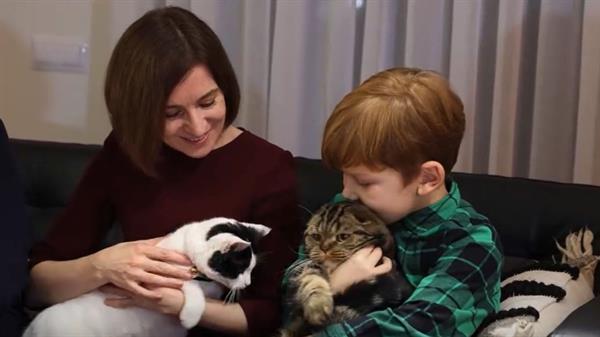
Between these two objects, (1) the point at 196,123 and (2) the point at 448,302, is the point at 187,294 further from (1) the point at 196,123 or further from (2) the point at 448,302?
(2) the point at 448,302

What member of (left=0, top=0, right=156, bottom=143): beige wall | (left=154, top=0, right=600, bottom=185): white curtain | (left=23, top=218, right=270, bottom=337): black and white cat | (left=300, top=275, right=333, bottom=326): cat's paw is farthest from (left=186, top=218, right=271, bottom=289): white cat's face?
(left=0, top=0, right=156, bottom=143): beige wall

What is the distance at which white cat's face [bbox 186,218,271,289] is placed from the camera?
1.52 meters

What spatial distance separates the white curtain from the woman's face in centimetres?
67

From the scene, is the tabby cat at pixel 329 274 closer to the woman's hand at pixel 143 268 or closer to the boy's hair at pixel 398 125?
the boy's hair at pixel 398 125

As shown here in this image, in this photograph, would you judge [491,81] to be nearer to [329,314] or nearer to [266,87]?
[266,87]

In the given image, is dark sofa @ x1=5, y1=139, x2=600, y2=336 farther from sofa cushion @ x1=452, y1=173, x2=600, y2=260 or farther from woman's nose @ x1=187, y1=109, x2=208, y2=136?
woman's nose @ x1=187, y1=109, x2=208, y2=136

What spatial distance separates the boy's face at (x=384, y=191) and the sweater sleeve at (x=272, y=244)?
0.67 ft

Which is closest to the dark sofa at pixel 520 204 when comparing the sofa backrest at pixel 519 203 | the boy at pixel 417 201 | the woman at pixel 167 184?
the sofa backrest at pixel 519 203

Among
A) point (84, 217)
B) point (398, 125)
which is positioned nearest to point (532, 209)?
point (398, 125)

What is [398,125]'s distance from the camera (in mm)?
1444

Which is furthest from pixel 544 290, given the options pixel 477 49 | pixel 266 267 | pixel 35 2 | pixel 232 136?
pixel 35 2

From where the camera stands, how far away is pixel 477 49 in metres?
2.14

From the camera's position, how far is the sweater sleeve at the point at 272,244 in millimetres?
1632

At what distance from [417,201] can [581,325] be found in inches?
14.2
